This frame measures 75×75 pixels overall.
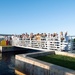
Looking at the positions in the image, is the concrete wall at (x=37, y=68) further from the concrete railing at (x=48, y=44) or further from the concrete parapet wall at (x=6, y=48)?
the concrete parapet wall at (x=6, y=48)

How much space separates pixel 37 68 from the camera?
349 inches

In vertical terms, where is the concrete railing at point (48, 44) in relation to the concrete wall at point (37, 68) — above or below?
above

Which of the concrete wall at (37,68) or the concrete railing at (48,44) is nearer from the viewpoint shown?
the concrete wall at (37,68)

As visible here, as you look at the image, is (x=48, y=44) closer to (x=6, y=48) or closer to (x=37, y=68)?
(x=6, y=48)

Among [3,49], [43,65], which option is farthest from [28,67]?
[3,49]

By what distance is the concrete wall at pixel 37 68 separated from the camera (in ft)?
23.9

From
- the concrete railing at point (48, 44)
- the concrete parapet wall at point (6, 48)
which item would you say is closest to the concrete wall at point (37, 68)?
the concrete railing at point (48, 44)

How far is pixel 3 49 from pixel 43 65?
52.9 feet

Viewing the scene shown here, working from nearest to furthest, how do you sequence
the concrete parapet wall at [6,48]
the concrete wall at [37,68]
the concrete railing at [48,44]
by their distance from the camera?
the concrete wall at [37,68] → the concrete railing at [48,44] → the concrete parapet wall at [6,48]

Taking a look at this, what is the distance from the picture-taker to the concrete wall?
7280mm

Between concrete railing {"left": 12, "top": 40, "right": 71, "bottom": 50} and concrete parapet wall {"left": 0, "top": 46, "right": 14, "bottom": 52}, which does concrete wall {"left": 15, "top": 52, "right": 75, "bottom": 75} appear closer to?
concrete railing {"left": 12, "top": 40, "right": 71, "bottom": 50}

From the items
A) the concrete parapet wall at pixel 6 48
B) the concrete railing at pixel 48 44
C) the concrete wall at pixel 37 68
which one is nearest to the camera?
the concrete wall at pixel 37 68

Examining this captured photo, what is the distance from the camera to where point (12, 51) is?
966 inches

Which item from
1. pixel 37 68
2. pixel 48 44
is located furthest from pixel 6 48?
pixel 37 68
